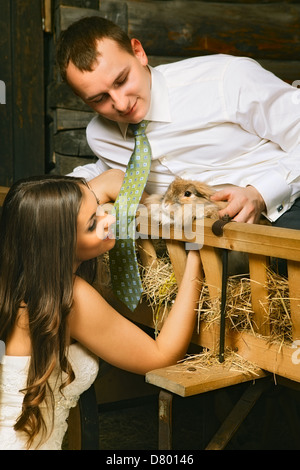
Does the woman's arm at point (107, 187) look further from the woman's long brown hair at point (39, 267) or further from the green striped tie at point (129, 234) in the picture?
the woman's long brown hair at point (39, 267)

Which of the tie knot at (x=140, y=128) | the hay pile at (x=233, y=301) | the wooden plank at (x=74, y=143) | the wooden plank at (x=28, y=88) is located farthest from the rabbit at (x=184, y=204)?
the wooden plank at (x=28, y=88)

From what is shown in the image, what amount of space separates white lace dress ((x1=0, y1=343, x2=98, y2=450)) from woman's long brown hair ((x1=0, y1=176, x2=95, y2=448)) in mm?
43

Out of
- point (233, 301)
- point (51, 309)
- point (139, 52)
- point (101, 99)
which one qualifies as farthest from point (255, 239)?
point (139, 52)

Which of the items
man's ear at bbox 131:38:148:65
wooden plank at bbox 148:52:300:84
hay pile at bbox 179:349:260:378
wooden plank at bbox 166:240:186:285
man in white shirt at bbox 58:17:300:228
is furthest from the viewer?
wooden plank at bbox 148:52:300:84

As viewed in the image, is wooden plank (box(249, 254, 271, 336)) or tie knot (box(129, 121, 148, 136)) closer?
wooden plank (box(249, 254, 271, 336))

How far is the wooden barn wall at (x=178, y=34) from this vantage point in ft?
11.5

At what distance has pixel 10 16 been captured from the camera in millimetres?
3494

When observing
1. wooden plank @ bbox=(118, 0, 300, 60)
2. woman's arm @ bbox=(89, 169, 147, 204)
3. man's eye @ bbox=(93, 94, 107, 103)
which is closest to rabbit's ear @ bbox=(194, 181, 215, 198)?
woman's arm @ bbox=(89, 169, 147, 204)

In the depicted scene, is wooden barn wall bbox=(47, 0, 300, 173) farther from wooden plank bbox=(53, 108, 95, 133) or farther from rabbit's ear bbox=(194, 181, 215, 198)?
rabbit's ear bbox=(194, 181, 215, 198)

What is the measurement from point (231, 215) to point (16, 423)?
0.94 meters

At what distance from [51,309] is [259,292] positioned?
0.62 metres

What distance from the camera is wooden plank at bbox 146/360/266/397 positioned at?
1.66 meters

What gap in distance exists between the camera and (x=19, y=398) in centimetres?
191

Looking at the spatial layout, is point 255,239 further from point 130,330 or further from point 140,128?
point 140,128
